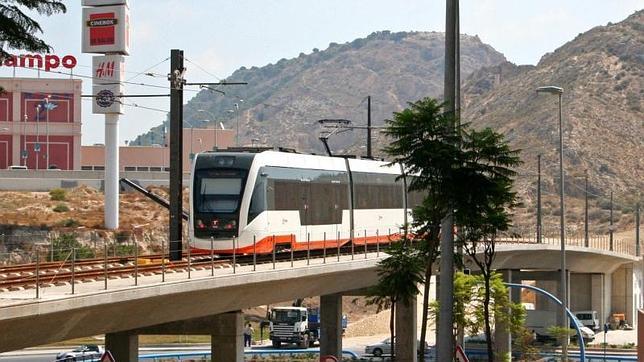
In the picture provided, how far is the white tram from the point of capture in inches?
1516

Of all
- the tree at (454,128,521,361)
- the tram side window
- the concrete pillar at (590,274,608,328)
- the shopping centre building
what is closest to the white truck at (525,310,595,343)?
the concrete pillar at (590,274,608,328)

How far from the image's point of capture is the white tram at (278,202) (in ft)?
126

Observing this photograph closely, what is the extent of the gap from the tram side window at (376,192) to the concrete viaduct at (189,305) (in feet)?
7.31

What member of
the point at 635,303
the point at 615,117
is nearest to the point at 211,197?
the point at 635,303

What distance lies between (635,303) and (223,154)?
238ft

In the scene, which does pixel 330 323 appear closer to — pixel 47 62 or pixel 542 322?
pixel 542 322

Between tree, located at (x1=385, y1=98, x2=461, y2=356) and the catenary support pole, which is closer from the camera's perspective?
tree, located at (x1=385, y1=98, x2=461, y2=356)

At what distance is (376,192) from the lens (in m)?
50.7

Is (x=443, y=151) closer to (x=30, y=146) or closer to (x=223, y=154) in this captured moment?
(x=223, y=154)

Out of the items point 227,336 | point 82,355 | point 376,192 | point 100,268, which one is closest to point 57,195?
point 82,355

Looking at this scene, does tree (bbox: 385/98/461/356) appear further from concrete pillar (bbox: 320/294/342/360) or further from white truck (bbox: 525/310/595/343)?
white truck (bbox: 525/310/595/343)

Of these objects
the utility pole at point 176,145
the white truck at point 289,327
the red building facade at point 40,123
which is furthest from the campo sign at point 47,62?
the utility pole at point 176,145

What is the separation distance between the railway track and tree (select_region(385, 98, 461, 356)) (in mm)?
5870

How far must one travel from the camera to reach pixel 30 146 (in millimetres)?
119500
